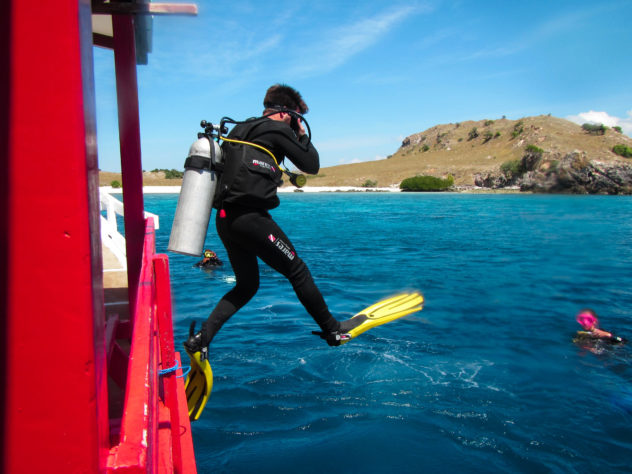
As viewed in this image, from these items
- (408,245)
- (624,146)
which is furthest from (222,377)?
(624,146)

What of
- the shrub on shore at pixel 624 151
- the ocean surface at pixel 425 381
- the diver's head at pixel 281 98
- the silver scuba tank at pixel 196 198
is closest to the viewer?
the silver scuba tank at pixel 196 198

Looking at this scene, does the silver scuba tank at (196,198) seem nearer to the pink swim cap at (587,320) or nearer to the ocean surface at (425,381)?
the ocean surface at (425,381)

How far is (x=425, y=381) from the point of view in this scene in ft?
21.2

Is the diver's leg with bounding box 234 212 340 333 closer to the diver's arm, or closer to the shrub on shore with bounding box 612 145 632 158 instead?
the diver's arm

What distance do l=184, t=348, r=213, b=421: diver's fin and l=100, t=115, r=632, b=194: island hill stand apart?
49504 millimetres

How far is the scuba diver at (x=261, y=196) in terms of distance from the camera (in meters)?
3.24

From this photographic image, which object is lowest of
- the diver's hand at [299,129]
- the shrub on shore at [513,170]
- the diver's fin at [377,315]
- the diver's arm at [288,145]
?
the diver's fin at [377,315]

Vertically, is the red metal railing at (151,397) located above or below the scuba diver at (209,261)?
above

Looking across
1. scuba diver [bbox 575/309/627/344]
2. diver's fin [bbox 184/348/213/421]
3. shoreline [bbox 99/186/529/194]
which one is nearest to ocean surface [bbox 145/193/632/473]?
scuba diver [bbox 575/309/627/344]

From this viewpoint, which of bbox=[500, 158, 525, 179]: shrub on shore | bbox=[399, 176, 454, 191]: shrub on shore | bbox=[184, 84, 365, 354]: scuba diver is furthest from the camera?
bbox=[399, 176, 454, 191]: shrub on shore

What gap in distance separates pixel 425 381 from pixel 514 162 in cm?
8710

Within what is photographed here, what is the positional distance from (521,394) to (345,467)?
9.19 ft

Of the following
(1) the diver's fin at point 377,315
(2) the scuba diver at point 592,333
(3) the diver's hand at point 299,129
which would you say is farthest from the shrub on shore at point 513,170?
(3) the diver's hand at point 299,129

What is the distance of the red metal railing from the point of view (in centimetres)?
112
